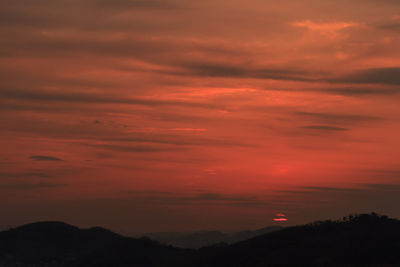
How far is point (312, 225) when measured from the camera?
126688 mm

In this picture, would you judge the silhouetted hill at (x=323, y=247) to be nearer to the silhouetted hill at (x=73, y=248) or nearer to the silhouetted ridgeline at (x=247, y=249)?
the silhouetted ridgeline at (x=247, y=249)

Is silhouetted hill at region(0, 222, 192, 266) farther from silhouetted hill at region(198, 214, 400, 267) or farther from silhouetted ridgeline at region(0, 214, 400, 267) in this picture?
silhouetted hill at region(198, 214, 400, 267)

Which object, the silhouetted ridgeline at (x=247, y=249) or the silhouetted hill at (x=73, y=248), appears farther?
the silhouetted hill at (x=73, y=248)

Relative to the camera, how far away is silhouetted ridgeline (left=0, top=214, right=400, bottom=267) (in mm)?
102562

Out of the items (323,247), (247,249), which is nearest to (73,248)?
(247,249)

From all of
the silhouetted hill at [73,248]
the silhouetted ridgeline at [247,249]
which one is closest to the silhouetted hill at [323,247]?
the silhouetted ridgeline at [247,249]

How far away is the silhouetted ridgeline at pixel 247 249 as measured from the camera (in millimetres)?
102562

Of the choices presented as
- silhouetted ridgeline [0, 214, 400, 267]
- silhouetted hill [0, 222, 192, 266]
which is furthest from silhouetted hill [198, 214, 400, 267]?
silhouetted hill [0, 222, 192, 266]

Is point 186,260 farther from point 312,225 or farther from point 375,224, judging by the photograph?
point 375,224

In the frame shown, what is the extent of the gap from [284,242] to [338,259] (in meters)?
19.6

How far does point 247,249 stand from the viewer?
121 meters

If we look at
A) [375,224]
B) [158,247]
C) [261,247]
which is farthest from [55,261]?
[375,224]

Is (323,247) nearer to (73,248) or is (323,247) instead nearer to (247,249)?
(247,249)

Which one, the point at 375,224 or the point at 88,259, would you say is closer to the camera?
the point at 375,224
